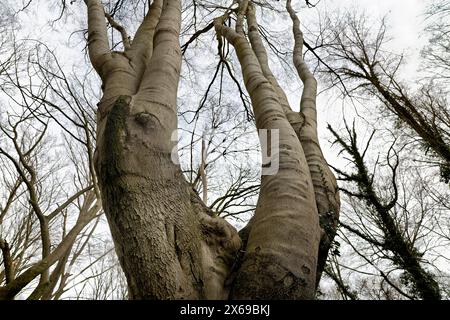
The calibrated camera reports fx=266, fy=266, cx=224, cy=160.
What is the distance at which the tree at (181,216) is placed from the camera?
0.85 metres

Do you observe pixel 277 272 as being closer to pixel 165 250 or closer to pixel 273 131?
pixel 165 250

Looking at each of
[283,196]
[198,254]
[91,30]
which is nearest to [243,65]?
[91,30]

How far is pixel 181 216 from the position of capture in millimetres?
976

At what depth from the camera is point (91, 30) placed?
187 cm

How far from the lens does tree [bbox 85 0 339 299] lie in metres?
0.85

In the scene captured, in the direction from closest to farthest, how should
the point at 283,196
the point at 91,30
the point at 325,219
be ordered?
the point at 283,196, the point at 325,219, the point at 91,30

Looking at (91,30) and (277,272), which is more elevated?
(91,30)

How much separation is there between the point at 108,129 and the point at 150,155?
0.20 meters

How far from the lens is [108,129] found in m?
1.02

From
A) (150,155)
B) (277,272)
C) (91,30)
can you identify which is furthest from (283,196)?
(91,30)
